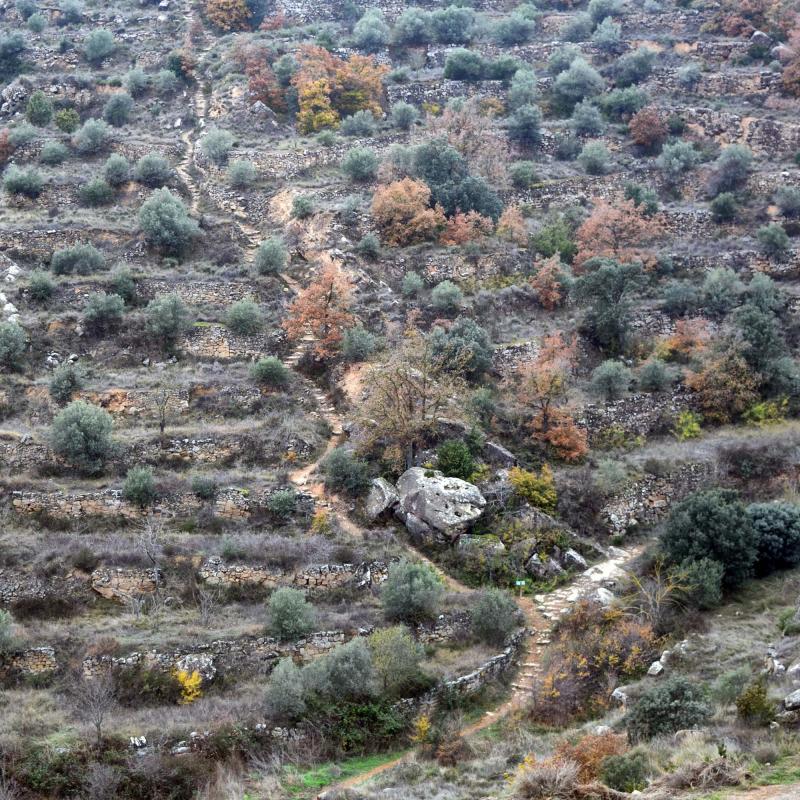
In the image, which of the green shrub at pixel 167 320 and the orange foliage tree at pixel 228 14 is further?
the orange foliage tree at pixel 228 14

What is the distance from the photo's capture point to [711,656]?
930 inches

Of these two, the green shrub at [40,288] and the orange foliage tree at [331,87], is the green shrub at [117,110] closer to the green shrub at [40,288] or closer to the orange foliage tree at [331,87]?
the orange foliage tree at [331,87]

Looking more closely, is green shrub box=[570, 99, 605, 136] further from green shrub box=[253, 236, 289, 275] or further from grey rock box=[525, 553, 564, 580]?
grey rock box=[525, 553, 564, 580]

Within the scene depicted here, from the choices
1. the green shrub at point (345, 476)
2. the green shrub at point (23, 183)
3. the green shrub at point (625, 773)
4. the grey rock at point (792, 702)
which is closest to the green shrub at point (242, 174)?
the green shrub at point (23, 183)

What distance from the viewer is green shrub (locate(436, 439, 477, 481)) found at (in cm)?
3139

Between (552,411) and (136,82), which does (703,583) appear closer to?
(552,411)

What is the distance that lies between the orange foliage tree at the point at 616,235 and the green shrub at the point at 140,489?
21.9 metres

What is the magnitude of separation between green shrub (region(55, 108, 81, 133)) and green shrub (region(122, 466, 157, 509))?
29250 mm

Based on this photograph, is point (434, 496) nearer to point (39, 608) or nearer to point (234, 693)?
point (234, 693)

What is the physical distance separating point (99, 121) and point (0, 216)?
9.23 meters

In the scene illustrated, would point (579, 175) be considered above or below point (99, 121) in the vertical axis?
below

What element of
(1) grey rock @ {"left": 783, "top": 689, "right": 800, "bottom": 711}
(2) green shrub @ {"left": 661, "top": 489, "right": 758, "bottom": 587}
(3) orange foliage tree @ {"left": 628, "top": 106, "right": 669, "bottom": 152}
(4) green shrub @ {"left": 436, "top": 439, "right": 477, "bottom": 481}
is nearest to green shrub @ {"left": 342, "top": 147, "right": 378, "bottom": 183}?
(3) orange foliage tree @ {"left": 628, "top": 106, "right": 669, "bottom": 152}

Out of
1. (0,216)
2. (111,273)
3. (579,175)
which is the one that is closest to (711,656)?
(111,273)

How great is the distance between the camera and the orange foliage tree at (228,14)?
63312mm
